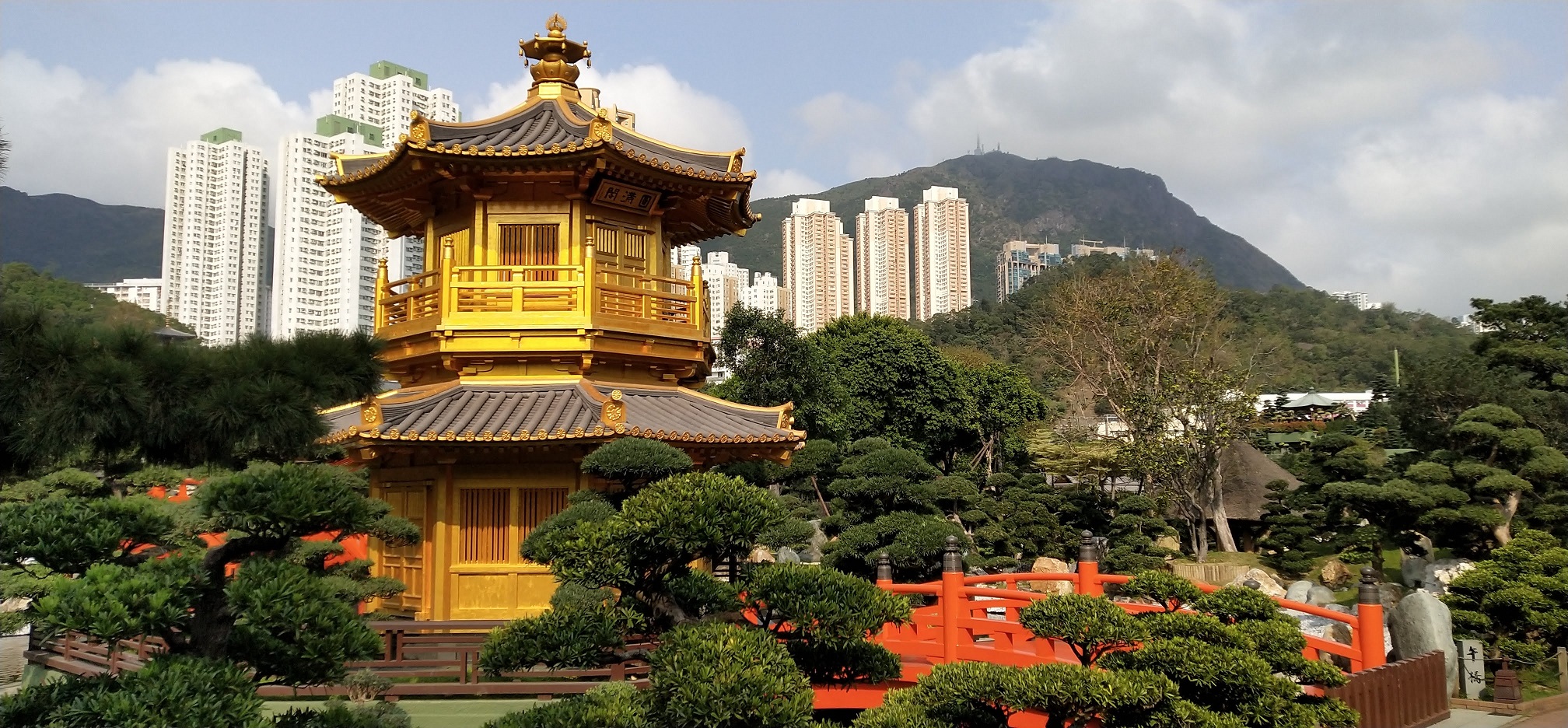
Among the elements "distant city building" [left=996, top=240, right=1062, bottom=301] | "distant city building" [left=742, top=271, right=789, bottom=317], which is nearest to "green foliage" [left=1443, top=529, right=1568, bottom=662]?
"distant city building" [left=742, top=271, right=789, bottom=317]

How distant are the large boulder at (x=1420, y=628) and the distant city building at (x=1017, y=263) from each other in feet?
406

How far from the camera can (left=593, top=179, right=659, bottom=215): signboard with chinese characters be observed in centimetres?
1100

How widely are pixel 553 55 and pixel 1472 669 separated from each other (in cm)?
A: 1325

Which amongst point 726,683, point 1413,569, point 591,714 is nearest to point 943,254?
point 1413,569

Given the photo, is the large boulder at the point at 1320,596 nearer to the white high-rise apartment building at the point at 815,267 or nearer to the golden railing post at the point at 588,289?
the golden railing post at the point at 588,289

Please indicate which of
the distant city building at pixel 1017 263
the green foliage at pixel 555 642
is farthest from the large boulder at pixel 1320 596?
the distant city building at pixel 1017 263

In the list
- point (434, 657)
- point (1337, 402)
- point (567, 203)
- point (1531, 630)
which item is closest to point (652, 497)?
point (434, 657)

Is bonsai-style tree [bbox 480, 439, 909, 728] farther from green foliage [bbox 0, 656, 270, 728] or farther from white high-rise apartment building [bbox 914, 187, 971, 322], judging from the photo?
white high-rise apartment building [bbox 914, 187, 971, 322]

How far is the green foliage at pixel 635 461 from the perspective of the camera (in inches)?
305

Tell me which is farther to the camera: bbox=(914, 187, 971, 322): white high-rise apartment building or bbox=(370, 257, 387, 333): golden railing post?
bbox=(914, 187, 971, 322): white high-rise apartment building

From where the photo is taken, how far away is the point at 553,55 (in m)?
13.0

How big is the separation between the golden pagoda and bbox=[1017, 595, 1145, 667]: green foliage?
14.2ft

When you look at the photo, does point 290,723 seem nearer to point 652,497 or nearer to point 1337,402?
point 652,497

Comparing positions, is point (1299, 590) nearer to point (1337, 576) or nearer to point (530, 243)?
point (1337, 576)
